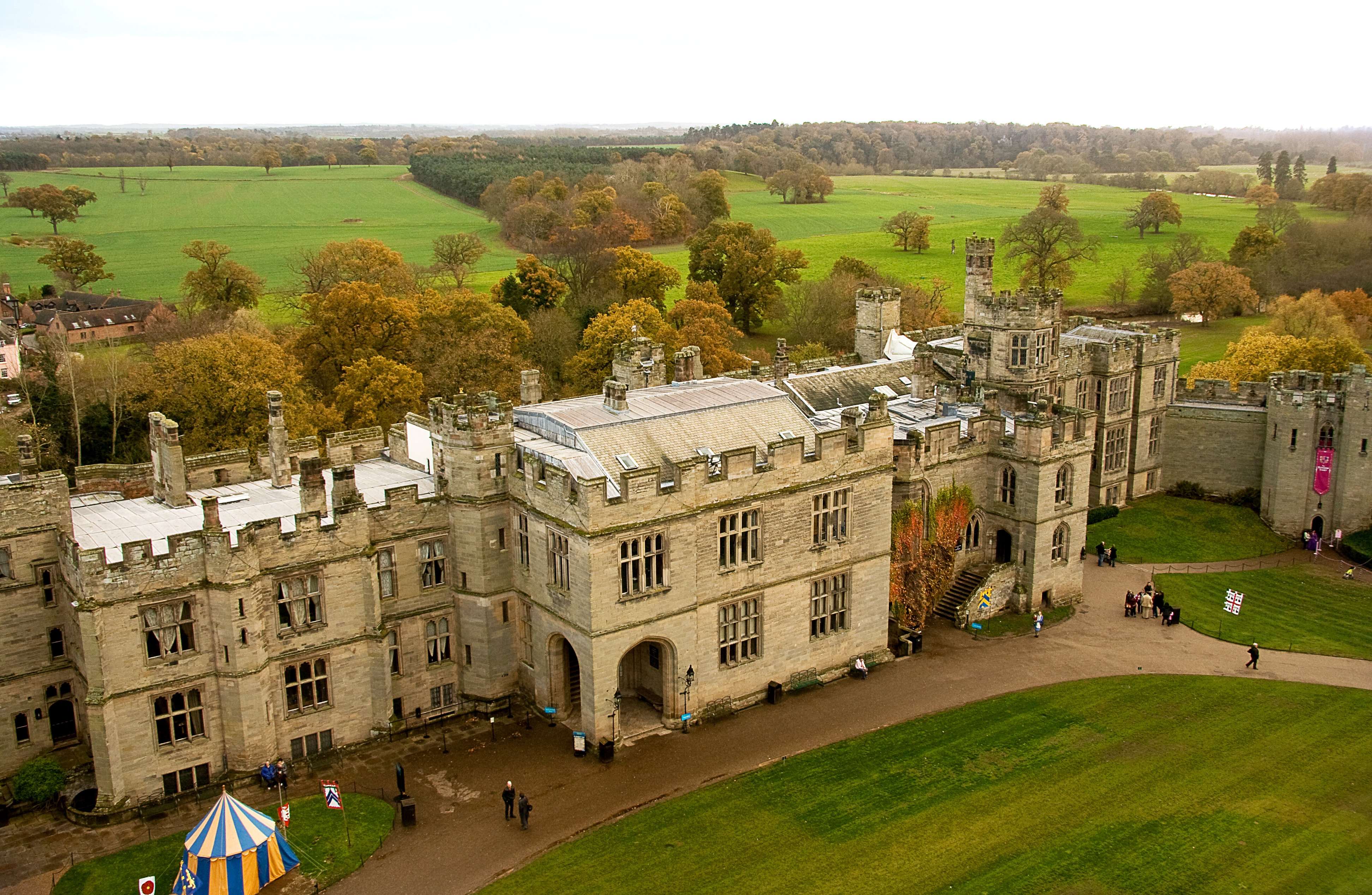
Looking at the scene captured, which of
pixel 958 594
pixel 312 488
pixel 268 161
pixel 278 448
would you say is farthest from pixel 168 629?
pixel 268 161

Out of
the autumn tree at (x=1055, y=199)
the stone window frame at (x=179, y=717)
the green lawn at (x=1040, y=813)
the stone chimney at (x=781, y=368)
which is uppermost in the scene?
the autumn tree at (x=1055, y=199)

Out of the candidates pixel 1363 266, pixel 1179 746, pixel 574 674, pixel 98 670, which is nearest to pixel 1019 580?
pixel 1179 746

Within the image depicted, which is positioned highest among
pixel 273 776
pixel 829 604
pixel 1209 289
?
pixel 1209 289

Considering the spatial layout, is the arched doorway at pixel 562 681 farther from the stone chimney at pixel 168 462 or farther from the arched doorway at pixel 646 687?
the stone chimney at pixel 168 462

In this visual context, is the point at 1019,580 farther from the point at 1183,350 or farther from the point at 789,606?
the point at 1183,350

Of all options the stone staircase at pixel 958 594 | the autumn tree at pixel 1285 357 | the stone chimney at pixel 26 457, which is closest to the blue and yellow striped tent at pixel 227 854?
the stone chimney at pixel 26 457

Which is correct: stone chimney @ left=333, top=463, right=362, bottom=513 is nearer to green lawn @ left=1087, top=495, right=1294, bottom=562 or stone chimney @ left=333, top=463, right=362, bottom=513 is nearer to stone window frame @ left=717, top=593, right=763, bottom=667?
stone window frame @ left=717, top=593, right=763, bottom=667

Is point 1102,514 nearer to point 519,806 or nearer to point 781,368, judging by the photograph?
point 781,368
